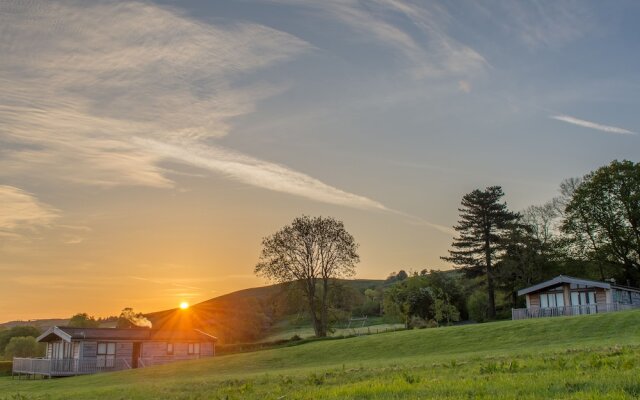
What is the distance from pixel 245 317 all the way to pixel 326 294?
82.0 feet

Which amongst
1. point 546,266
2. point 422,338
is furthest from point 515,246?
point 422,338

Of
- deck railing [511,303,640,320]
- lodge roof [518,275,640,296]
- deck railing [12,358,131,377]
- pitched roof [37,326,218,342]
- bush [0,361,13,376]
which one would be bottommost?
Answer: bush [0,361,13,376]

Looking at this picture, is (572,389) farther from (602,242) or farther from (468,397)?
(602,242)

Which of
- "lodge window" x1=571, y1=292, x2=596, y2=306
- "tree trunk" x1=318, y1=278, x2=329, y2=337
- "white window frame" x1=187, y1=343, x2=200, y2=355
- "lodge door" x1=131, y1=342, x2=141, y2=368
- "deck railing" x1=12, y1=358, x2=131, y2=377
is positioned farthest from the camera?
"tree trunk" x1=318, y1=278, x2=329, y2=337

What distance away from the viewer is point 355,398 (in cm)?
1130

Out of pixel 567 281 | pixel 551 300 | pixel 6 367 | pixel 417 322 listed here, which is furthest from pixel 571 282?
pixel 6 367

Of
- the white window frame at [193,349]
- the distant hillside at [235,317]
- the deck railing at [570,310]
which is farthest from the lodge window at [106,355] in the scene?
the deck railing at [570,310]

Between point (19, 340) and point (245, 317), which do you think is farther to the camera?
point (245, 317)

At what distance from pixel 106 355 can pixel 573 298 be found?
47388 millimetres

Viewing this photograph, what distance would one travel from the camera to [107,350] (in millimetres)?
58312

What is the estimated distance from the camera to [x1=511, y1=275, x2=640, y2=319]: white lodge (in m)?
57.3

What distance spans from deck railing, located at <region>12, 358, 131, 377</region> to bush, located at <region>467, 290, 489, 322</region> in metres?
44.5

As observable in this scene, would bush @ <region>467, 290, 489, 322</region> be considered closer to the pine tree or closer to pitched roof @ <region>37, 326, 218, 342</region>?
the pine tree

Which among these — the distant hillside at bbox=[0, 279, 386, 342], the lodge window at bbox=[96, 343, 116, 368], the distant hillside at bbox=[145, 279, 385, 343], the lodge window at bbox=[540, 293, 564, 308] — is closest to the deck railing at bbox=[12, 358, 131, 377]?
the lodge window at bbox=[96, 343, 116, 368]
